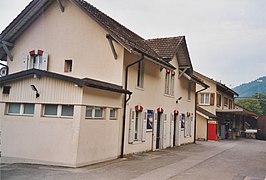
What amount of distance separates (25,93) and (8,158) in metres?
2.44

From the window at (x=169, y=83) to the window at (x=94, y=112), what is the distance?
6.85 metres

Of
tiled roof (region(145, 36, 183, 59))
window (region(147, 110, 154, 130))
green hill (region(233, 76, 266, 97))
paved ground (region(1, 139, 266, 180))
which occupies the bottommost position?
paved ground (region(1, 139, 266, 180))

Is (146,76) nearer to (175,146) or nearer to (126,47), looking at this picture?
(126,47)

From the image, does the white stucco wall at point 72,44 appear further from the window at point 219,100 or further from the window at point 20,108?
the window at point 219,100

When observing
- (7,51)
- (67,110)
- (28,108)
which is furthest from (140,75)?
(7,51)

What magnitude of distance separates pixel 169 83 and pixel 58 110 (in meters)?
9.11

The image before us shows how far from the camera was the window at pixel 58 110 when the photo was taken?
1034 cm

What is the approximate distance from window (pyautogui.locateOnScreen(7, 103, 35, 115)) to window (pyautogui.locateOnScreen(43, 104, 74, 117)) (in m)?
0.62

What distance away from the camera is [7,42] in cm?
1468

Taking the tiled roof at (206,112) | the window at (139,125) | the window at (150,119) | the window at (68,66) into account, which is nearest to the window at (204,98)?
the tiled roof at (206,112)

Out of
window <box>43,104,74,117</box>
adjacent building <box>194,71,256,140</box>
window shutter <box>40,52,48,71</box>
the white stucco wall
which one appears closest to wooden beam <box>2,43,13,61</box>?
the white stucco wall

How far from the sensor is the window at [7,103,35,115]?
11039mm

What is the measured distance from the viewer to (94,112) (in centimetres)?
1107

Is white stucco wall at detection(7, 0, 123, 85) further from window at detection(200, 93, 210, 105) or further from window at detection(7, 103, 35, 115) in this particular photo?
window at detection(200, 93, 210, 105)
